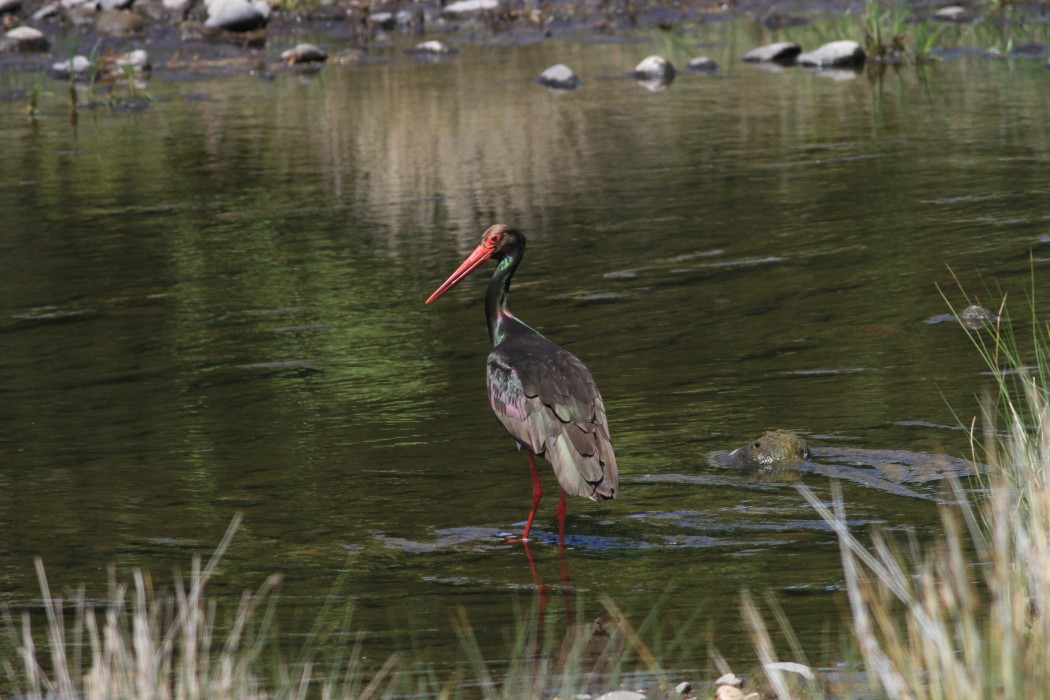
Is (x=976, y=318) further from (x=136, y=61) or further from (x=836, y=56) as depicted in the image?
(x=136, y=61)

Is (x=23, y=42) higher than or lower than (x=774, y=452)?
higher

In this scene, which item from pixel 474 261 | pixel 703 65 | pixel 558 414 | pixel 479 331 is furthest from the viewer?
pixel 703 65

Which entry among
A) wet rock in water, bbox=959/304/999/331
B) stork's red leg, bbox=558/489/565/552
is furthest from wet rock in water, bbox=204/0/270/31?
stork's red leg, bbox=558/489/565/552

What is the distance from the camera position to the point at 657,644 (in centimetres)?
505

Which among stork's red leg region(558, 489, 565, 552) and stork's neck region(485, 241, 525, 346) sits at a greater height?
stork's neck region(485, 241, 525, 346)

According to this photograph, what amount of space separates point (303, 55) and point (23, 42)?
5251 millimetres

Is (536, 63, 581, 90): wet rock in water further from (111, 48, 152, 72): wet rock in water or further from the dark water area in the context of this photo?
(111, 48, 152, 72): wet rock in water

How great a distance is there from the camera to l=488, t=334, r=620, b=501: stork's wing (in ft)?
21.5

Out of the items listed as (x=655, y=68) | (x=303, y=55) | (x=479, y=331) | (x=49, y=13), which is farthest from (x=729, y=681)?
(x=49, y=13)

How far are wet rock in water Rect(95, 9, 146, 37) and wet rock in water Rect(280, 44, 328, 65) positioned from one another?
4485mm

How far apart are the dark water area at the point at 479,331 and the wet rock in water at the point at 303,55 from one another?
5845mm

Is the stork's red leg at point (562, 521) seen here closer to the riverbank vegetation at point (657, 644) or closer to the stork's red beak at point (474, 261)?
the riverbank vegetation at point (657, 644)

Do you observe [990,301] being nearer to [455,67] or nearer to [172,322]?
[172,322]

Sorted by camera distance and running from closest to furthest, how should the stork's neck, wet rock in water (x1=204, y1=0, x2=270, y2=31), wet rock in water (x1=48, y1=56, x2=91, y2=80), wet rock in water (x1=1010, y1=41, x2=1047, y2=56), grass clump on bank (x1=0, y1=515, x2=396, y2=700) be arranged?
grass clump on bank (x1=0, y1=515, x2=396, y2=700)
the stork's neck
wet rock in water (x1=1010, y1=41, x2=1047, y2=56)
wet rock in water (x1=48, y1=56, x2=91, y2=80)
wet rock in water (x1=204, y1=0, x2=270, y2=31)
